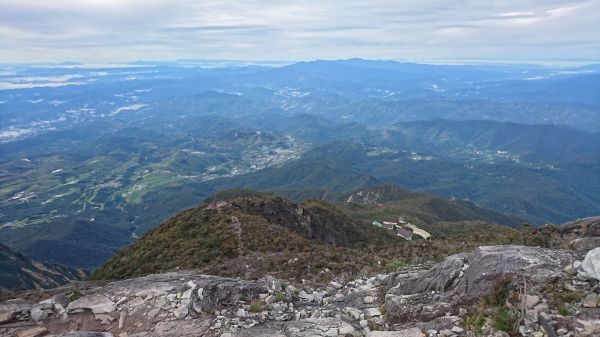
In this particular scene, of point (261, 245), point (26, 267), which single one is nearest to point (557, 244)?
point (261, 245)

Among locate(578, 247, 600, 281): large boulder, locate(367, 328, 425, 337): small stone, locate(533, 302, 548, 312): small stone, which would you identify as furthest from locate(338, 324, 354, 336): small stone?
locate(578, 247, 600, 281): large boulder

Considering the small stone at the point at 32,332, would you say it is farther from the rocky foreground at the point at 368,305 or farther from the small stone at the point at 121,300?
the small stone at the point at 121,300

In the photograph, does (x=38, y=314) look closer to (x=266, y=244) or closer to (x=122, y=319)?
(x=122, y=319)

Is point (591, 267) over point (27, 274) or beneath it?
over

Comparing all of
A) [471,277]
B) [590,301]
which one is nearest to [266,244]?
[471,277]

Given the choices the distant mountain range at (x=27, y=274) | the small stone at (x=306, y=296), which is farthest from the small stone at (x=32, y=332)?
the distant mountain range at (x=27, y=274)

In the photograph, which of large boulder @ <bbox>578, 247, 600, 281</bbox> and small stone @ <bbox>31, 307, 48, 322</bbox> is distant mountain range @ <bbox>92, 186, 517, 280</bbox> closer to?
small stone @ <bbox>31, 307, 48, 322</bbox>
